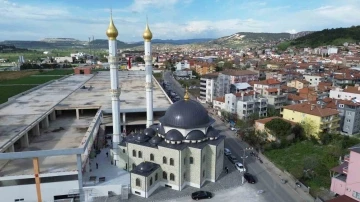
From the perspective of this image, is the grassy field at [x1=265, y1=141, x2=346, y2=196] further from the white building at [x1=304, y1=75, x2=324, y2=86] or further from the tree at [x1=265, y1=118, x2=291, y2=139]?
the white building at [x1=304, y1=75, x2=324, y2=86]

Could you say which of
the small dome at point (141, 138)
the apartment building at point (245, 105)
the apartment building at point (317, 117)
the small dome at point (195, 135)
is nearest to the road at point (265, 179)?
the small dome at point (195, 135)

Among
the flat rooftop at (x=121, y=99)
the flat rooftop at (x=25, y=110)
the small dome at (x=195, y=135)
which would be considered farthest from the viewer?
the flat rooftop at (x=121, y=99)

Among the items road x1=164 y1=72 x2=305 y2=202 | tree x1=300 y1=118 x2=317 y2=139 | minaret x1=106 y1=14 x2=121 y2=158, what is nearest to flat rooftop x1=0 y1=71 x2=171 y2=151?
minaret x1=106 y1=14 x2=121 y2=158

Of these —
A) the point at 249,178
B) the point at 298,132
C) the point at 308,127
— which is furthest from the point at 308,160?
the point at 308,127

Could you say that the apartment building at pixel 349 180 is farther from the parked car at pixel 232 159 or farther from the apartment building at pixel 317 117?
the apartment building at pixel 317 117

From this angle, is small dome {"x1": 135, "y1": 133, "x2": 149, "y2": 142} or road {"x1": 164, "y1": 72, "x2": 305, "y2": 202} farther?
small dome {"x1": 135, "y1": 133, "x2": 149, "y2": 142}

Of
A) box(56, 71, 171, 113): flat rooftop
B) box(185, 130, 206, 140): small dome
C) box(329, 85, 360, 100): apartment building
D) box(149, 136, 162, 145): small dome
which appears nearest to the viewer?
box(185, 130, 206, 140): small dome
